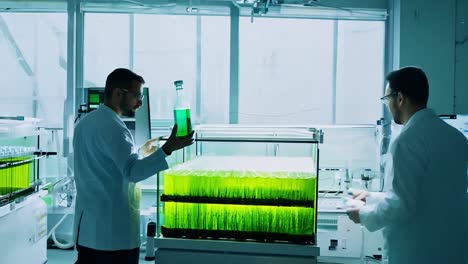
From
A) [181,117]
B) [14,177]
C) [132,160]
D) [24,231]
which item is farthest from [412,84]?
[24,231]

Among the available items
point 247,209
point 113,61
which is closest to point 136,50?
point 113,61

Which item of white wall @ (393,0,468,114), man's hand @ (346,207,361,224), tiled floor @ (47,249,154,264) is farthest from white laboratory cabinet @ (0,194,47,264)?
white wall @ (393,0,468,114)

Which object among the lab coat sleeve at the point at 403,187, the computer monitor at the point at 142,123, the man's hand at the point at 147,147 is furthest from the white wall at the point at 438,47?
the man's hand at the point at 147,147

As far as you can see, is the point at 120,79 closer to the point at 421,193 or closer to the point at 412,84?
the point at 412,84

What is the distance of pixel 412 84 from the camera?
2.01 m

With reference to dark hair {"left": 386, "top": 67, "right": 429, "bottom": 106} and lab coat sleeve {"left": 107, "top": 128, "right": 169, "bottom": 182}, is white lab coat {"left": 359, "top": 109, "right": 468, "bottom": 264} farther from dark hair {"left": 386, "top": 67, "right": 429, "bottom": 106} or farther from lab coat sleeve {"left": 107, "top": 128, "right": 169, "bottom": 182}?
lab coat sleeve {"left": 107, "top": 128, "right": 169, "bottom": 182}

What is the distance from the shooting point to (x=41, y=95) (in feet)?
15.8

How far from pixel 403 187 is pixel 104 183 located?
1411 millimetres

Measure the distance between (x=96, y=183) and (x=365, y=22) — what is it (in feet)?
12.4

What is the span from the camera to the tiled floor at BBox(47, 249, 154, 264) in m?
4.17

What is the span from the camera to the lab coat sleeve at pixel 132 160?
2.02m

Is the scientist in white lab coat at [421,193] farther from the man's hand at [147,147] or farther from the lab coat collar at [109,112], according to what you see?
the lab coat collar at [109,112]

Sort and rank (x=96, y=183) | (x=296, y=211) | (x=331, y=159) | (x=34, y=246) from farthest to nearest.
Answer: (x=331, y=159)
(x=34, y=246)
(x=96, y=183)
(x=296, y=211)

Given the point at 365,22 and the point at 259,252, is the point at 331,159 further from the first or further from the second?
the point at 259,252
